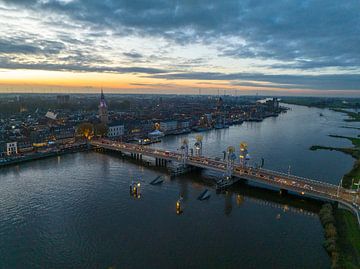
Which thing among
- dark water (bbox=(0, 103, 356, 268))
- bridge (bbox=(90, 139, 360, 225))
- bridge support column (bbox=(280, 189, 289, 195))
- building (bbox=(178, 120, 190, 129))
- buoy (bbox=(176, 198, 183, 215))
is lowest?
dark water (bbox=(0, 103, 356, 268))

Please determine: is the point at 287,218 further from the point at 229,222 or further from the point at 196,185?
the point at 196,185

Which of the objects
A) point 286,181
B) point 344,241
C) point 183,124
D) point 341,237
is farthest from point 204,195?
point 183,124

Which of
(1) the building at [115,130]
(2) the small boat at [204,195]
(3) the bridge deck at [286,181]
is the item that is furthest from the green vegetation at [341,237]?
(1) the building at [115,130]

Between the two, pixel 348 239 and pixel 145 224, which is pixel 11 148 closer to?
pixel 145 224

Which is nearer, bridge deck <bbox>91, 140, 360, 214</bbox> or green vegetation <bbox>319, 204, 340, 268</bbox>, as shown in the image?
green vegetation <bbox>319, 204, 340, 268</bbox>

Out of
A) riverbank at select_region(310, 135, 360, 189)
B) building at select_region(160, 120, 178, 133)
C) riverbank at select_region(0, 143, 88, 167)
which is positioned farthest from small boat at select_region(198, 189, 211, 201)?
building at select_region(160, 120, 178, 133)

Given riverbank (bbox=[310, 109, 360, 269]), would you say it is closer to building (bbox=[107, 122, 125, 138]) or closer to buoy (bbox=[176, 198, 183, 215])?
buoy (bbox=[176, 198, 183, 215])

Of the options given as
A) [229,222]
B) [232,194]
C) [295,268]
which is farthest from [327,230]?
[232,194]
